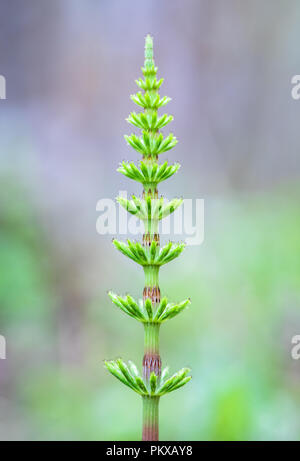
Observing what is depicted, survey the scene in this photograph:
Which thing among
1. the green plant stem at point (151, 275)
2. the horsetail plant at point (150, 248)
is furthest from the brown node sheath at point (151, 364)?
the green plant stem at point (151, 275)

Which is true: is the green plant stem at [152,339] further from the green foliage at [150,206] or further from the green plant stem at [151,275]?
the green foliage at [150,206]

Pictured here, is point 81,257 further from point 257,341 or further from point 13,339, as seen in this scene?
point 257,341

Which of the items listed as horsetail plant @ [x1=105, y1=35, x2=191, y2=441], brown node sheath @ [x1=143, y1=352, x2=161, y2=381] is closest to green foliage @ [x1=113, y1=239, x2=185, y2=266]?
horsetail plant @ [x1=105, y1=35, x2=191, y2=441]

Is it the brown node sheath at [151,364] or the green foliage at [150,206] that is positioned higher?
the green foliage at [150,206]

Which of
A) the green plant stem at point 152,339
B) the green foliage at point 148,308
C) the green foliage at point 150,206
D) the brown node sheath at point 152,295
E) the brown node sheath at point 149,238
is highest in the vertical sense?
the green foliage at point 150,206

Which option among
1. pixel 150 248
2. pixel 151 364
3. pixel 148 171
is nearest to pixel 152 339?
pixel 151 364

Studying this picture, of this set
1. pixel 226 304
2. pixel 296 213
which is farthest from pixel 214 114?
pixel 226 304

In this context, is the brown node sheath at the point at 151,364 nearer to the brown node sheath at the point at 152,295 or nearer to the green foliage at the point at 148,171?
the brown node sheath at the point at 152,295
